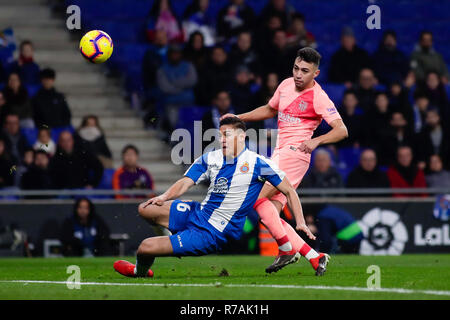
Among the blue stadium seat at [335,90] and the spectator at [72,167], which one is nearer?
the spectator at [72,167]

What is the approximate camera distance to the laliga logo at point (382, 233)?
46.9 feet

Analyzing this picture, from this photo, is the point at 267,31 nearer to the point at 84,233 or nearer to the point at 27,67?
the point at 27,67

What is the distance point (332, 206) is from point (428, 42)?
5.18 m

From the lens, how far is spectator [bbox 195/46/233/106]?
53.5ft

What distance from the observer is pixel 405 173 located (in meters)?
15.5

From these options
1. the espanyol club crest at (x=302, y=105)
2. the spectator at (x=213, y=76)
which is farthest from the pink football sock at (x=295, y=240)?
the spectator at (x=213, y=76)

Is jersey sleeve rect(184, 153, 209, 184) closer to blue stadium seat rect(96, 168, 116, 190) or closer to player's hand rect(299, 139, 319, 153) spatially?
player's hand rect(299, 139, 319, 153)

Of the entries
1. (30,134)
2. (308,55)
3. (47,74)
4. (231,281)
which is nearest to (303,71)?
(308,55)

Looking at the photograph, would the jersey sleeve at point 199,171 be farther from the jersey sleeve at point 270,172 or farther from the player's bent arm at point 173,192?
the jersey sleeve at point 270,172

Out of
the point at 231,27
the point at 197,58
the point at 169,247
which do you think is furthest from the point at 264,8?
the point at 169,247

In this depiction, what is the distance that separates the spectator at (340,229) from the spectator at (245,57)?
3.64 m

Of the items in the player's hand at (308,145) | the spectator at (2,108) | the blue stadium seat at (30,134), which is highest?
the spectator at (2,108)
